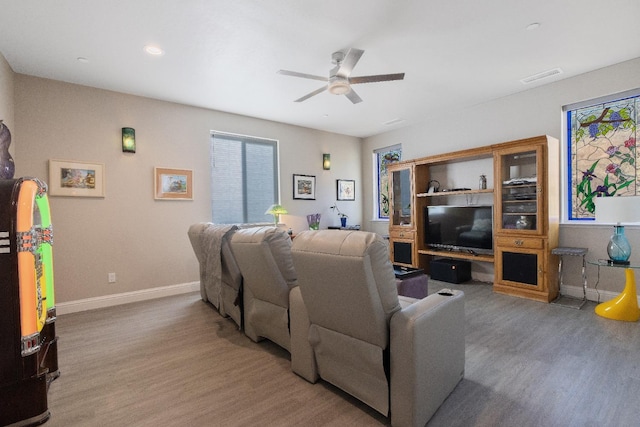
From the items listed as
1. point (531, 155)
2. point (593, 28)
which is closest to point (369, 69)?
point (593, 28)

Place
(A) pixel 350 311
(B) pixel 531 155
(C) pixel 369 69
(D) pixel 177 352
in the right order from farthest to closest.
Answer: (B) pixel 531 155, (C) pixel 369 69, (D) pixel 177 352, (A) pixel 350 311

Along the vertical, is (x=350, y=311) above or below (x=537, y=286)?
above

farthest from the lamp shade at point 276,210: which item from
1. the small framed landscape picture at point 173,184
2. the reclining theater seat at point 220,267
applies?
the reclining theater seat at point 220,267

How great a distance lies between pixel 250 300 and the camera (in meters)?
2.67

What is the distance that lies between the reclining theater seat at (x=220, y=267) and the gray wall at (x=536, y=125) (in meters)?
3.89

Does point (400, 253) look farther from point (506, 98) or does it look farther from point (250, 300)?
point (250, 300)

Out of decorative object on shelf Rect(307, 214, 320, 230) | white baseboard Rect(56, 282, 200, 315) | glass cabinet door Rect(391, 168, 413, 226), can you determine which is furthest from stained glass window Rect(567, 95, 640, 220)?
white baseboard Rect(56, 282, 200, 315)

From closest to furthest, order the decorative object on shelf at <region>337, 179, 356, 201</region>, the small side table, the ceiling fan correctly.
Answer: the ceiling fan, the small side table, the decorative object on shelf at <region>337, 179, 356, 201</region>

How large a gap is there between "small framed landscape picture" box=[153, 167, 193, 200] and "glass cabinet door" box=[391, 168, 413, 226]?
361 centimetres

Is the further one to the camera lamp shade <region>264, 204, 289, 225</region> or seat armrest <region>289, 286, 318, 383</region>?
lamp shade <region>264, 204, 289, 225</region>

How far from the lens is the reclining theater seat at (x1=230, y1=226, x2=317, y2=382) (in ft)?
6.70

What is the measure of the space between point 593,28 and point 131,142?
5.32 m

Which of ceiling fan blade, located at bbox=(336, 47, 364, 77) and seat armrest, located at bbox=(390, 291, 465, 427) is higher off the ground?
ceiling fan blade, located at bbox=(336, 47, 364, 77)

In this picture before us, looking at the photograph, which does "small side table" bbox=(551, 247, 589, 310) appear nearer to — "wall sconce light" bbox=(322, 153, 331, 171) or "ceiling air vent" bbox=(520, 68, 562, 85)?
"ceiling air vent" bbox=(520, 68, 562, 85)
